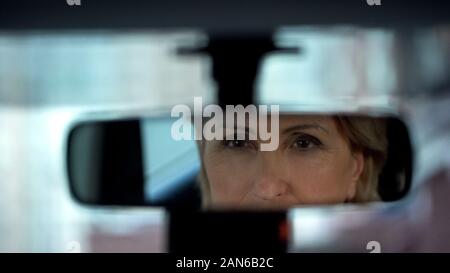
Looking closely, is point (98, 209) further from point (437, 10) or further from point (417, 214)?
point (437, 10)

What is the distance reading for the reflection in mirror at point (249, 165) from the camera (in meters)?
1.89

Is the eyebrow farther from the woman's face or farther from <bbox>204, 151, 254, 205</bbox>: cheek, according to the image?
<bbox>204, 151, 254, 205</bbox>: cheek

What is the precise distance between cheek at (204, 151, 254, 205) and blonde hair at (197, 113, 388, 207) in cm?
1

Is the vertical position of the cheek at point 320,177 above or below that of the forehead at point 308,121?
below

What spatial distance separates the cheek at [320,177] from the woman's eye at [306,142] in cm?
2

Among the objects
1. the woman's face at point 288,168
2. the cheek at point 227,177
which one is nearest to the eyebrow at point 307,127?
A: the woman's face at point 288,168

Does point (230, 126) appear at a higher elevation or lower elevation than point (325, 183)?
higher

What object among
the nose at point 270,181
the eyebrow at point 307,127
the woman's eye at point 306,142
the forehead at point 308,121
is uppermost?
the forehead at point 308,121

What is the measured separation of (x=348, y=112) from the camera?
1908mm

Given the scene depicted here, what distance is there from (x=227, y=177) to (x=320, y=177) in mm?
183

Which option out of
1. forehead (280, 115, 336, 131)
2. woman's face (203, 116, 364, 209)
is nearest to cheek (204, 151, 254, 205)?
woman's face (203, 116, 364, 209)

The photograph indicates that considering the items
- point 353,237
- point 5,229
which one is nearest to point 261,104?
point 353,237

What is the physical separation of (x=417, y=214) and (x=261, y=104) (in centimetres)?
39

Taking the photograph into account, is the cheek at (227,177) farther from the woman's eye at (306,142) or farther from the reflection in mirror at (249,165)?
the woman's eye at (306,142)
